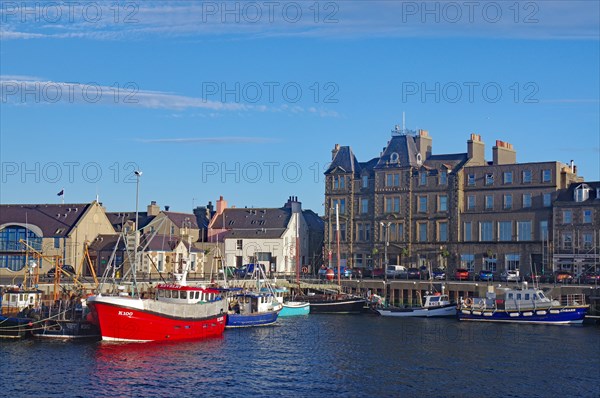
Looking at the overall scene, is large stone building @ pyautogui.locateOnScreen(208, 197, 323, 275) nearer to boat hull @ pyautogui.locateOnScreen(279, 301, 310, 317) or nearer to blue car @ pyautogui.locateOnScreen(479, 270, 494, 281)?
boat hull @ pyautogui.locateOnScreen(279, 301, 310, 317)

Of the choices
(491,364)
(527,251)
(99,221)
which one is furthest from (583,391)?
(99,221)

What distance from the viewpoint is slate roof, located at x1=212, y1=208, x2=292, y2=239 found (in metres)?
110

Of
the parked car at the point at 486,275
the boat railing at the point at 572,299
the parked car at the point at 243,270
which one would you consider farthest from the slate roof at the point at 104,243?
the boat railing at the point at 572,299

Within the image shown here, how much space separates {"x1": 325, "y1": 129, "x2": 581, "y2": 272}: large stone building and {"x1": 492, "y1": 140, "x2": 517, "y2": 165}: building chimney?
118mm

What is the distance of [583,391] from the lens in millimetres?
42531

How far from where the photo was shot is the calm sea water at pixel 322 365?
1686 inches

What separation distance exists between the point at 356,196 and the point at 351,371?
195 feet

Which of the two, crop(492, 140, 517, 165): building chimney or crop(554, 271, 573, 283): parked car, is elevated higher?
crop(492, 140, 517, 165): building chimney

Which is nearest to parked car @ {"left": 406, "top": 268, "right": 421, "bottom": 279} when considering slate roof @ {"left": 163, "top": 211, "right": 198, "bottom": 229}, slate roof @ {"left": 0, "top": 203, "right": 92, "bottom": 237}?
slate roof @ {"left": 163, "top": 211, "right": 198, "bottom": 229}

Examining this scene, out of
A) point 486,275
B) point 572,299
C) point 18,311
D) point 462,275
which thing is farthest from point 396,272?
point 18,311

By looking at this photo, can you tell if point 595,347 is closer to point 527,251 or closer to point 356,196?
point 527,251

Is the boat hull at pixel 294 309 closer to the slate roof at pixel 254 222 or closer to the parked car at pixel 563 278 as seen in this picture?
the parked car at pixel 563 278

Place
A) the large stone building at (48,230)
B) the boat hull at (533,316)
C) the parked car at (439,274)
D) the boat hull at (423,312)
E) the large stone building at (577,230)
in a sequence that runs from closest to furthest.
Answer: the boat hull at (533,316)
the boat hull at (423,312)
the large stone building at (577,230)
the parked car at (439,274)
the large stone building at (48,230)

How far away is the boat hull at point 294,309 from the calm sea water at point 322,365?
13.1 m
